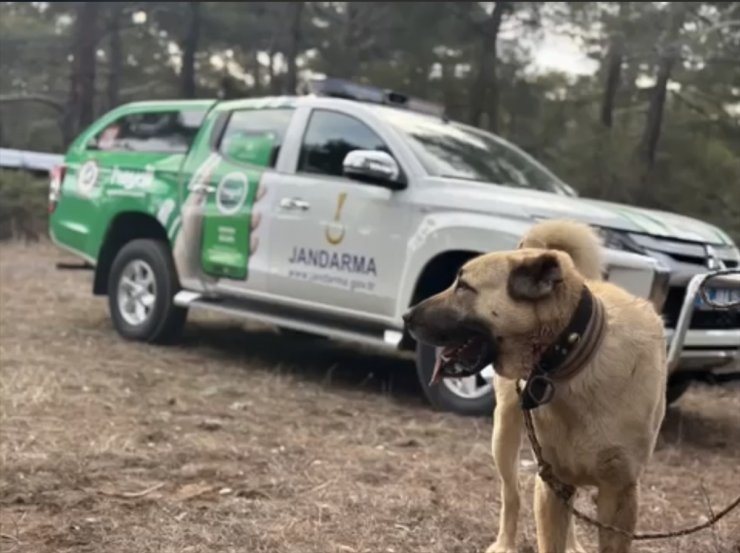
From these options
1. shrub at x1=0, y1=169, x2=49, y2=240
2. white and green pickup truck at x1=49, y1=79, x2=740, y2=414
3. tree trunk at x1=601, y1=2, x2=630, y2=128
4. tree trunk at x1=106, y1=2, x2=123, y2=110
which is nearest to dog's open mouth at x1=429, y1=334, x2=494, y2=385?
white and green pickup truck at x1=49, y1=79, x2=740, y2=414

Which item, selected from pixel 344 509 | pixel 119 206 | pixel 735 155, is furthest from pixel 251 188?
pixel 735 155

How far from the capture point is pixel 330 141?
7457 millimetres

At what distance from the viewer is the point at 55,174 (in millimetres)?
9469

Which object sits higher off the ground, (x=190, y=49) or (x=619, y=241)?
(x=190, y=49)

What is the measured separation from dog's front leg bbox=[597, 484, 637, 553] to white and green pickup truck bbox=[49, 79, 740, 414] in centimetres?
188

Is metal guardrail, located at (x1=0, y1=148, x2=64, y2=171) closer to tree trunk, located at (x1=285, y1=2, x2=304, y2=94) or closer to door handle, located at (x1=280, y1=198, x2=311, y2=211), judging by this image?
tree trunk, located at (x1=285, y1=2, x2=304, y2=94)

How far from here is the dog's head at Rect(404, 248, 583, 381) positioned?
10.1ft

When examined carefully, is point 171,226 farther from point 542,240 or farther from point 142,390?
point 542,240

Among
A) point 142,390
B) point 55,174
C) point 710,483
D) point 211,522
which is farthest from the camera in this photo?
point 55,174

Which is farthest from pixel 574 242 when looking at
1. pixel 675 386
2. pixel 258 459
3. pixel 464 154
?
pixel 464 154

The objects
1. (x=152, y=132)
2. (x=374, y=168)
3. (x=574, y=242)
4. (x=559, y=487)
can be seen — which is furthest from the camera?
(x=152, y=132)

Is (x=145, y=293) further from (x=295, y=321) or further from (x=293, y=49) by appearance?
(x=293, y=49)

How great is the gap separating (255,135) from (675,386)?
3.58m

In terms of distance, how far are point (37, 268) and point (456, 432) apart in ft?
30.7
